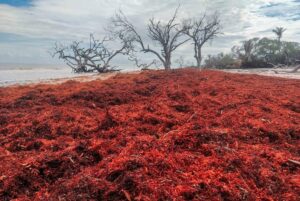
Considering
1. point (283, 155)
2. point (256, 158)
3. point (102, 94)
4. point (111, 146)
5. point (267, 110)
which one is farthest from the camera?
point (102, 94)

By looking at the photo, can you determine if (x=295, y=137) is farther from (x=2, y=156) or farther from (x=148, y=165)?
(x=2, y=156)

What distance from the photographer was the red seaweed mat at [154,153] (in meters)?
2.67

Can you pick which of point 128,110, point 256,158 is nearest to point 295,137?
point 256,158

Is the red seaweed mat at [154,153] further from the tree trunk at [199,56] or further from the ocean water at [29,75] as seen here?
the tree trunk at [199,56]

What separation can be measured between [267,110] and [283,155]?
8.40 ft

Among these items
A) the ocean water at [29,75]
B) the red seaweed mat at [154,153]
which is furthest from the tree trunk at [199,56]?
the red seaweed mat at [154,153]

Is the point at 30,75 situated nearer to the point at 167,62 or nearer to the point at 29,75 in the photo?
the point at 29,75

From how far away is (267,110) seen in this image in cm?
598

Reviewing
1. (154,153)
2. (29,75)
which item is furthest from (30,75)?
(154,153)

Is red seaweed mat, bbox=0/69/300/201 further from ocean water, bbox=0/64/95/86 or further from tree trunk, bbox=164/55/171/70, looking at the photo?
tree trunk, bbox=164/55/171/70

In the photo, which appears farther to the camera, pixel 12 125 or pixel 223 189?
pixel 12 125

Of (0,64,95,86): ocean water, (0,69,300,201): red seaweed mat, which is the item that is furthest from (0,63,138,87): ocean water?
(0,69,300,201): red seaweed mat

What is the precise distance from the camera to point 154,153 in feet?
10.9

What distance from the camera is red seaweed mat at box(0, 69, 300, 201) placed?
267cm
